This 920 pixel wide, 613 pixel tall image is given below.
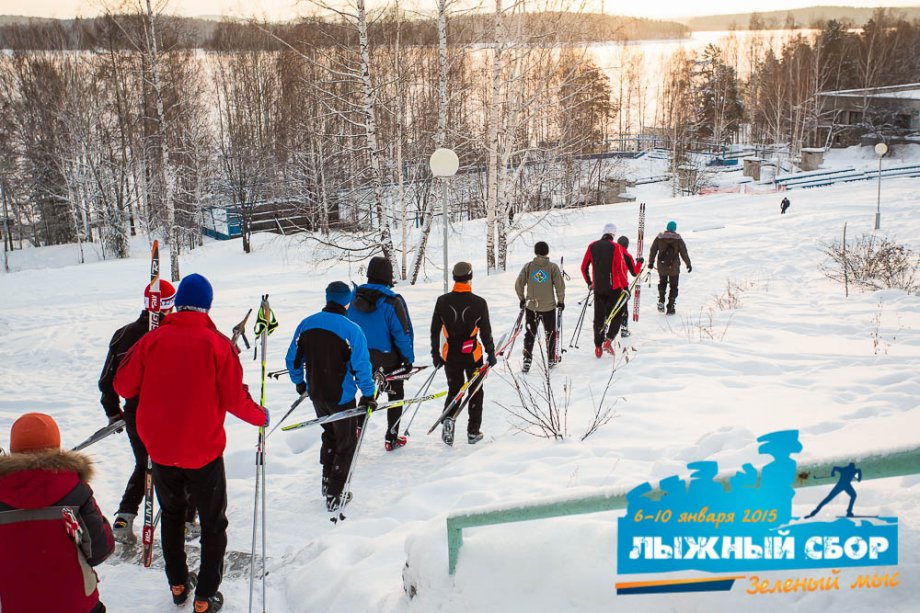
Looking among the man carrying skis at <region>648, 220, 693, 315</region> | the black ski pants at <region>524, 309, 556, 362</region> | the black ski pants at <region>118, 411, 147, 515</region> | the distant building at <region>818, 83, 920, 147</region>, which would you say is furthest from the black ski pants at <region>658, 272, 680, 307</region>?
the distant building at <region>818, 83, 920, 147</region>

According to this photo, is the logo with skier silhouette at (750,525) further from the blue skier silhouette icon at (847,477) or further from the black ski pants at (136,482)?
the black ski pants at (136,482)

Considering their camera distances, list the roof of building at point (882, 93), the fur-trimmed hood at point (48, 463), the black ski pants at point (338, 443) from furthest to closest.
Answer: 1. the roof of building at point (882, 93)
2. the black ski pants at point (338, 443)
3. the fur-trimmed hood at point (48, 463)

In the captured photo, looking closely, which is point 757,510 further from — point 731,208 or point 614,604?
point 731,208

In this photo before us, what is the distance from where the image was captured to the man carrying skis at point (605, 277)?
8.27 m

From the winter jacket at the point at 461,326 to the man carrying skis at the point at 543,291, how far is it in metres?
1.70

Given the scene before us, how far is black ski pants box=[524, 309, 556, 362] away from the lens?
781 cm

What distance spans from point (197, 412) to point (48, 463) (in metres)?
0.75

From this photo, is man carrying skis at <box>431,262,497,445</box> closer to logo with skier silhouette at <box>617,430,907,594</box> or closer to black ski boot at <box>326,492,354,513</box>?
black ski boot at <box>326,492,354,513</box>

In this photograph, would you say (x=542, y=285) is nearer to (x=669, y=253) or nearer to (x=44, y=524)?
(x=669, y=253)

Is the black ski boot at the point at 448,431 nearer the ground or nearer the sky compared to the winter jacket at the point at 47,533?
nearer the ground

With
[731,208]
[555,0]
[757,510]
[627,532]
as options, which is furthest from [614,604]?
[731,208]

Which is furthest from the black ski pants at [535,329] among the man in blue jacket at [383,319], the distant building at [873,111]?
the distant building at [873,111]

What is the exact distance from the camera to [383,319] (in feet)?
19.1

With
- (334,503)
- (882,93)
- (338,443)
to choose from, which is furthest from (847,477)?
(882,93)
